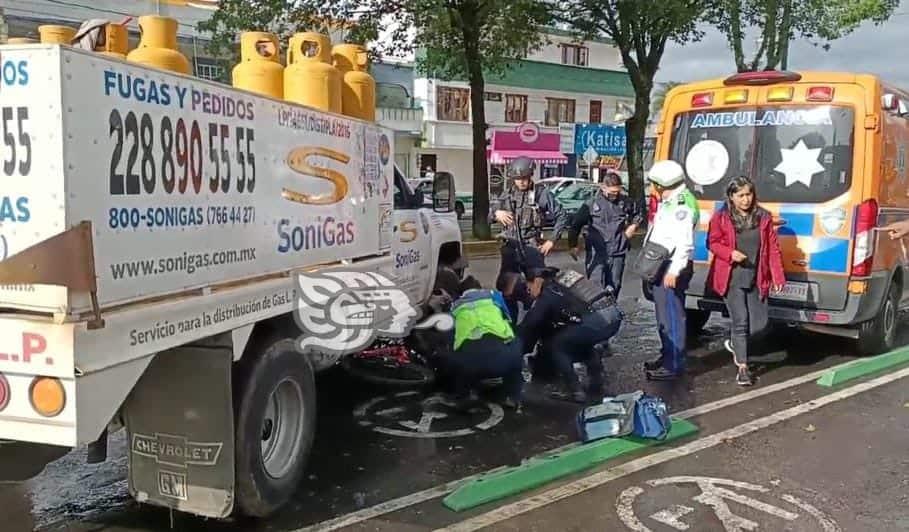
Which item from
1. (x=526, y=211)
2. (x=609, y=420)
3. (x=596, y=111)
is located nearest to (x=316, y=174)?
(x=609, y=420)

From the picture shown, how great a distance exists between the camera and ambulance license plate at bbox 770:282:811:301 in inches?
279

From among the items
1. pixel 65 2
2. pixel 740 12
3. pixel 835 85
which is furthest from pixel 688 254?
pixel 65 2

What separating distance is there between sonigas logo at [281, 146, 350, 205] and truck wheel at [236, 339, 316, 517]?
2.51ft

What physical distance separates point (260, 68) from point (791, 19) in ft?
66.4

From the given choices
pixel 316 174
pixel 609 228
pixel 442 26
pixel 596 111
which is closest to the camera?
pixel 316 174

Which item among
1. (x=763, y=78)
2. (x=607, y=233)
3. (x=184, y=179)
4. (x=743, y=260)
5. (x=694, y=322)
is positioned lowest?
(x=694, y=322)

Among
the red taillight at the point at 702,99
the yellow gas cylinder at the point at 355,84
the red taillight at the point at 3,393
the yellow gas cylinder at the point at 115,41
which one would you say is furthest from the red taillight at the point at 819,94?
the red taillight at the point at 3,393

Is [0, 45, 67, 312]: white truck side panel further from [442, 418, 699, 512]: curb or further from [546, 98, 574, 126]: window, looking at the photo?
[546, 98, 574, 126]: window

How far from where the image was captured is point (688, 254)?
6.71m

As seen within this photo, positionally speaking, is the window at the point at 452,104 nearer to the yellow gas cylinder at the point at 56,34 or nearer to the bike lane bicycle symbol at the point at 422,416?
the bike lane bicycle symbol at the point at 422,416

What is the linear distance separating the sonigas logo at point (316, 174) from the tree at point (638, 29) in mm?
13438

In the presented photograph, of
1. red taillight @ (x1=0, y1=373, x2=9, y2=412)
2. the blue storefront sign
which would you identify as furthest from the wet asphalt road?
the blue storefront sign

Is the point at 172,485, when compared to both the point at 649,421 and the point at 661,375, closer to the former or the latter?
the point at 649,421

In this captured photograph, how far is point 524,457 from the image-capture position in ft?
16.3
